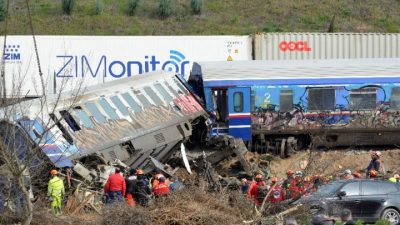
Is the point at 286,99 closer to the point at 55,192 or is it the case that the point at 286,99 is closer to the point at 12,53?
the point at 55,192

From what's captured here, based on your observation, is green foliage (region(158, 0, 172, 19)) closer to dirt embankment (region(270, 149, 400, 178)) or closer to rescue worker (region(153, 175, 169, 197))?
dirt embankment (region(270, 149, 400, 178))

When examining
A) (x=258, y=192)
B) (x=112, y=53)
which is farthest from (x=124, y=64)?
(x=258, y=192)

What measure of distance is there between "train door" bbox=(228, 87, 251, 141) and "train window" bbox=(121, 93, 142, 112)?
3.72 metres

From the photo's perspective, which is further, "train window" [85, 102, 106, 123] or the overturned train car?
"train window" [85, 102, 106, 123]

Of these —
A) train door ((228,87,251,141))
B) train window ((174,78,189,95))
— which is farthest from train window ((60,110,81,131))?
train door ((228,87,251,141))

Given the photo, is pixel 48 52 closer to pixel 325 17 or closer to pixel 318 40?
pixel 318 40

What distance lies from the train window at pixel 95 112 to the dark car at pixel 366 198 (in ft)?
23.8

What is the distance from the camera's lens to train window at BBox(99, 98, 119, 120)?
2228 centimetres

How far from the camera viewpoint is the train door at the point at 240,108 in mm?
25672

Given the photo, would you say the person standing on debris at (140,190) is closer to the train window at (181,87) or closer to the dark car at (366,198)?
the dark car at (366,198)

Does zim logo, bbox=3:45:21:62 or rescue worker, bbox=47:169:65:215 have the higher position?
zim logo, bbox=3:45:21:62

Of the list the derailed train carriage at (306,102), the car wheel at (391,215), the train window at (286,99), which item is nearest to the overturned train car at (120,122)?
the derailed train carriage at (306,102)

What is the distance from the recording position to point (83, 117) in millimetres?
21453

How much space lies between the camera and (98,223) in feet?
47.6
